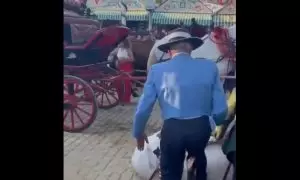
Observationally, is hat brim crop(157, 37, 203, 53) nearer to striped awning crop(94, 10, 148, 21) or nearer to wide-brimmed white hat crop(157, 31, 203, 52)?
wide-brimmed white hat crop(157, 31, 203, 52)

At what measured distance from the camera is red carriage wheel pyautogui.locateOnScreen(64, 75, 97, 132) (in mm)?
2471

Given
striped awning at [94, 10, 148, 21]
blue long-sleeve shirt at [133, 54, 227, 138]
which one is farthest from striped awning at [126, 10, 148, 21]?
blue long-sleeve shirt at [133, 54, 227, 138]

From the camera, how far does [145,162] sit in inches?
97.8

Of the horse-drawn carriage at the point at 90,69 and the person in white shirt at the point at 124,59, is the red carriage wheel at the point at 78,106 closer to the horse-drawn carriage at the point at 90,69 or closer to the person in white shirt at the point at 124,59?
the horse-drawn carriage at the point at 90,69

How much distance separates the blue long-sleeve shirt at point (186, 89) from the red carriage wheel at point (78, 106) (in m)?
0.26

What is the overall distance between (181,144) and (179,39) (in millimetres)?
482

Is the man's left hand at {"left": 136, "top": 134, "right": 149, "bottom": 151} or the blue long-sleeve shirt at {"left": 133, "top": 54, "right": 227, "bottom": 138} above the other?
the blue long-sleeve shirt at {"left": 133, "top": 54, "right": 227, "bottom": 138}

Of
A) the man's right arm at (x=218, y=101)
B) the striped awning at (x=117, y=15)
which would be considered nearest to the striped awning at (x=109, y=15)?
the striped awning at (x=117, y=15)

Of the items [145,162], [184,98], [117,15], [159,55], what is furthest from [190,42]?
[145,162]

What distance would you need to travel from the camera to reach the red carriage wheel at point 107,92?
249 cm
